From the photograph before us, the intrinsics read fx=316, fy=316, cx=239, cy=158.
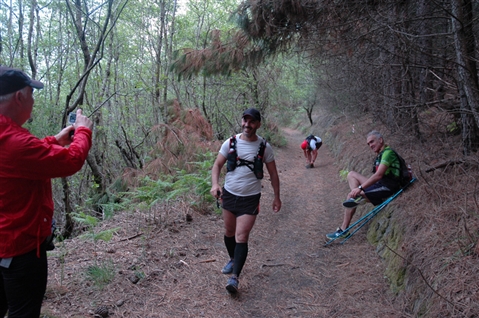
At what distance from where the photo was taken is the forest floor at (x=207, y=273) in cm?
316

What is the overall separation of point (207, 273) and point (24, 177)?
264cm

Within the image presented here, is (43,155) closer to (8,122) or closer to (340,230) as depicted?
(8,122)

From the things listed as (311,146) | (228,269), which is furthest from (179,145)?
(228,269)

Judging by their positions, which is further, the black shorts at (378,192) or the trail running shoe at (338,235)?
the trail running shoe at (338,235)

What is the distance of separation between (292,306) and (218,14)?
13716 mm

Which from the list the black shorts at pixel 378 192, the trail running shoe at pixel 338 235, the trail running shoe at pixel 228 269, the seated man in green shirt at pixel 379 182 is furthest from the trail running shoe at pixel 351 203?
the trail running shoe at pixel 228 269

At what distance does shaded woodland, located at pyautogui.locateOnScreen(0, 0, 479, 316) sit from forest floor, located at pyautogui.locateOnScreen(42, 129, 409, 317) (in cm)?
159

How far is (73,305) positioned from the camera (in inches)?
115

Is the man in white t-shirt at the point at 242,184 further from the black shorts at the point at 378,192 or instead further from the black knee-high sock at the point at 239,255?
the black shorts at the point at 378,192

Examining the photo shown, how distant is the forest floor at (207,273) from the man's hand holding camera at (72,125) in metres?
1.54

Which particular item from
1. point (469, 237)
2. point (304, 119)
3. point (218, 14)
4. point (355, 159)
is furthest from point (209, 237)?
point (304, 119)

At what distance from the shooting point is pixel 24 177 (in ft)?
5.83

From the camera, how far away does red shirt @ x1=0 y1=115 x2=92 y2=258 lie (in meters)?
1.71

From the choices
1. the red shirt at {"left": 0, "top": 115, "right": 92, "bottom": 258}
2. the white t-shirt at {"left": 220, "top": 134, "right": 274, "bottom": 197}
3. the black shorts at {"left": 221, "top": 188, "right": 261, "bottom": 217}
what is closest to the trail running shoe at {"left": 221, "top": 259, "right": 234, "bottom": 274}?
the black shorts at {"left": 221, "top": 188, "right": 261, "bottom": 217}
